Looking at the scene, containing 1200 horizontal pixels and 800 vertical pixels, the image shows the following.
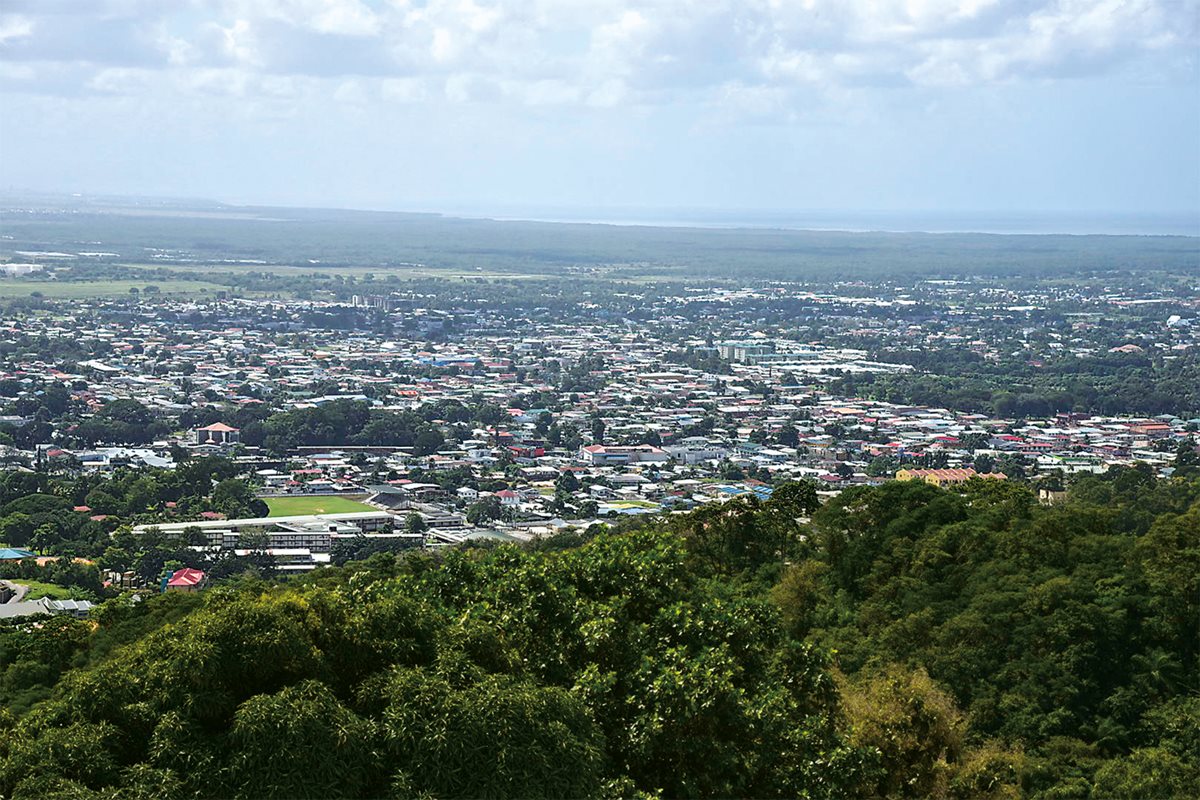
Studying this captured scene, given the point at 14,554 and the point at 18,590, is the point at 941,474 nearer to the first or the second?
the point at 14,554

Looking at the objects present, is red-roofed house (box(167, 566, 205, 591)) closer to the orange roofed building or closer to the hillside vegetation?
the hillside vegetation

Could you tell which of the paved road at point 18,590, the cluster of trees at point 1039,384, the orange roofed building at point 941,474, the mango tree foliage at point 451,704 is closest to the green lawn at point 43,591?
the paved road at point 18,590

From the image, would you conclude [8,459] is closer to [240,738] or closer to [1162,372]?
[240,738]

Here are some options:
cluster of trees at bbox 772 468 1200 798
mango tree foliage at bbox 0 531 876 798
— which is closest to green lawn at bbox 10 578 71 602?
cluster of trees at bbox 772 468 1200 798

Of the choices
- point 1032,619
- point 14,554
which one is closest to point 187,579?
point 14,554

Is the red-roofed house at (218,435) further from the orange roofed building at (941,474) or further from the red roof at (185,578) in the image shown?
the orange roofed building at (941,474)
